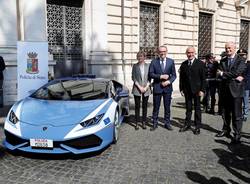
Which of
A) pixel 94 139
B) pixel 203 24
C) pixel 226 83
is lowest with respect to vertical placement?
pixel 94 139

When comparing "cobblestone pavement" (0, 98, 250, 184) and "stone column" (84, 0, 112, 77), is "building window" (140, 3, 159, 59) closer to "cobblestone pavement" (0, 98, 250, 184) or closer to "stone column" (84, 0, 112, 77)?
"stone column" (84, 0, 112, 77)

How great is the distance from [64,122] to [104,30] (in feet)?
27.1

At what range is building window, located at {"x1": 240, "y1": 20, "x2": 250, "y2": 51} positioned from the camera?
2003cm

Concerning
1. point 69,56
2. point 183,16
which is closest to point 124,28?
point 69,56

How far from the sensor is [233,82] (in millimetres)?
5734

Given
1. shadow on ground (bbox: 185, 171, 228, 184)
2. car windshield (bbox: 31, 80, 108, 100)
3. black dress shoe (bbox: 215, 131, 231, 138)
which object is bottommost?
shadow on ground (bbox: 185, 171, 228, 184)

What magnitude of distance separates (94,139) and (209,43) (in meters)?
14.6

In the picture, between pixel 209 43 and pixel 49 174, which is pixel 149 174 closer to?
pixel 49 174

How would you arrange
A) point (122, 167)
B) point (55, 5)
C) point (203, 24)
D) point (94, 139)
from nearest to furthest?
point (122, 167) < point (94, 139) < point (55, 5) < point (203, 24)

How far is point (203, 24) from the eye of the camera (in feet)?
56.1

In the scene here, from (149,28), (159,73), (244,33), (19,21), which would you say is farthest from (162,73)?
(244,33)

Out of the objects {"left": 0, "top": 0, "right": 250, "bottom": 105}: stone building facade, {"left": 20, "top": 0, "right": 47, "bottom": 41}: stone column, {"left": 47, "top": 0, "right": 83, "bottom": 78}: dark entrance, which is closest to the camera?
{"left": 0, "top": 0, "right": 250, "bottom": 105}: stone building facade

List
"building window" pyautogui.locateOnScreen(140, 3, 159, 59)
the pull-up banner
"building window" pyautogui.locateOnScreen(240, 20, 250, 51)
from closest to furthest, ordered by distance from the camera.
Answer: the pull-up banner < "building window" pyautogui.locateOnScreen(140, 3, 159, 59) < "building window" pyautogui.locateOnScreen(240, 20, 250, 51)

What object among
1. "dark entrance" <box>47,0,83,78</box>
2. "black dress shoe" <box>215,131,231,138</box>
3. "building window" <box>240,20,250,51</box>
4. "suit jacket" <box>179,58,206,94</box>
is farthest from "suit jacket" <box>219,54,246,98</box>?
"building window" <box>240,20,250,51</box>
